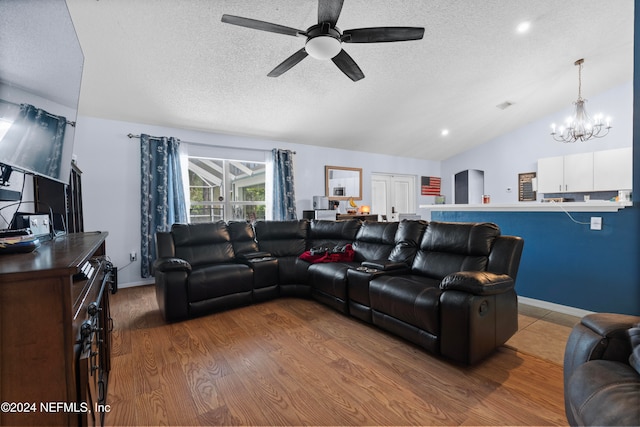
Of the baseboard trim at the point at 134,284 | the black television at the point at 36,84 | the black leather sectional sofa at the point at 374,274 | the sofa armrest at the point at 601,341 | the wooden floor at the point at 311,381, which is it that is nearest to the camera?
the sofa armrest at the point at 601,341

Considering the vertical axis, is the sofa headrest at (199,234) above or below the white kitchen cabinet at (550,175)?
below

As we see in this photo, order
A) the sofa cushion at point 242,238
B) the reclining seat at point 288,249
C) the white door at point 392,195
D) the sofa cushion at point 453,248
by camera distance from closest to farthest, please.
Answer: the sofa cushion at point 453,248, the reclining seat at point 288,249, the sofa cushion at point 242,238, the white door at point 392,195

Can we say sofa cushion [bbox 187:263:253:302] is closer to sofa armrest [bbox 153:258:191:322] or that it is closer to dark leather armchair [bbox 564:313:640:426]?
sofa armrest [bbox 153:258:191:322]

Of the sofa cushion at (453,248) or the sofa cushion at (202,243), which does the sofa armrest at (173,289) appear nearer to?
the sofa cushion at (202,243)

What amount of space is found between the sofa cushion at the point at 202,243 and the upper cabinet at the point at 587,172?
6139 millimetres

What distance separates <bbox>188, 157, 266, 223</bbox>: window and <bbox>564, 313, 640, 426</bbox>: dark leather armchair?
4687 mm

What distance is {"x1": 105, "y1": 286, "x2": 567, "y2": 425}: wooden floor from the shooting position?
1.52 meters

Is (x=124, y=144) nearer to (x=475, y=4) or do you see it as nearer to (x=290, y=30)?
(x=290, y=30)

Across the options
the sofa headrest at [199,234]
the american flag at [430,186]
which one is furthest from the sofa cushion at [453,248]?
the american flag at [430,186]

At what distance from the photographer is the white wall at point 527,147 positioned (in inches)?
202

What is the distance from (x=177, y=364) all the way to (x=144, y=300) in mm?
1863

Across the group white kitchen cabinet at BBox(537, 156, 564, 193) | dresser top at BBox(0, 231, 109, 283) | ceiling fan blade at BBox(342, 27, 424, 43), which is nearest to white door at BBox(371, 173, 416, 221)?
white kitchen cabinet at BBox(537, 156, 564, 193)

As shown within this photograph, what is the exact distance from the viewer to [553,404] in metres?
1.58

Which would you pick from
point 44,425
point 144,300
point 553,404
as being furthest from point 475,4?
point 144,300
